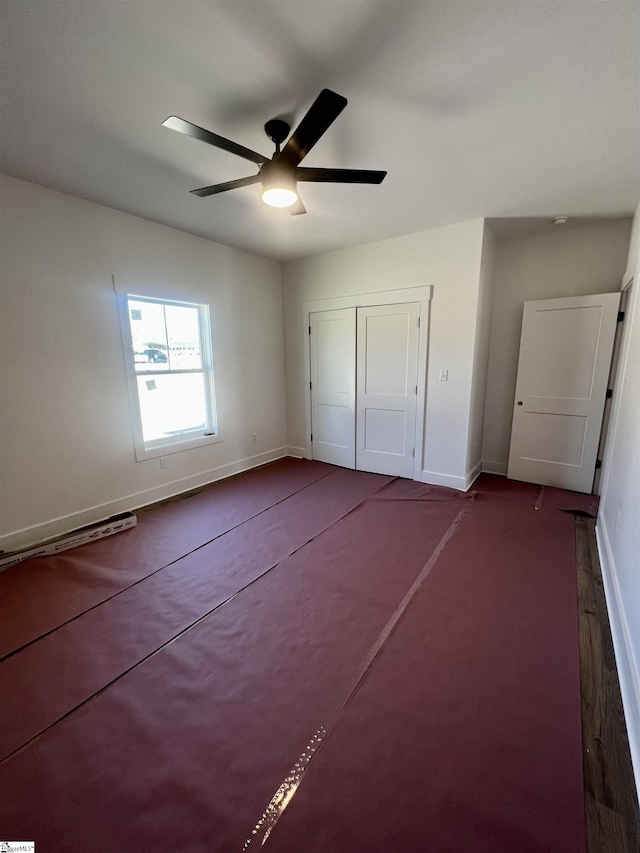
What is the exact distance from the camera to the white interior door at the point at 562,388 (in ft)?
10.8

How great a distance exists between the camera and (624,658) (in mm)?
1554

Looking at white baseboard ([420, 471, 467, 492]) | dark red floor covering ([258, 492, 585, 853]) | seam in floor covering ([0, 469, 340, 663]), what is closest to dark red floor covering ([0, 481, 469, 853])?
dark red floor covering ([258, 492, 585, 853])

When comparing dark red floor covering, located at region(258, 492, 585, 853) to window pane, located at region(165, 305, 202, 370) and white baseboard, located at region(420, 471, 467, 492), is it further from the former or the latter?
window pane, located at region(165, 305, 202, 370)

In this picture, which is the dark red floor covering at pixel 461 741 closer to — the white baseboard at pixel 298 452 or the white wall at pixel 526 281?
the white wall at pixel 526 281

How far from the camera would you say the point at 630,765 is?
1.23 metres

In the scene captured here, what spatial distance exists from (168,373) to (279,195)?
7.35 ft

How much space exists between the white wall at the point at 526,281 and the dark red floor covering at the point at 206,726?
8.43 ft

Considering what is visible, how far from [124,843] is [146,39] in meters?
2.84

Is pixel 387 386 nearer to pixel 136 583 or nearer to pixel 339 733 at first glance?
pixel 136 583

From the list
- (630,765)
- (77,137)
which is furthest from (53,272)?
(630,765)

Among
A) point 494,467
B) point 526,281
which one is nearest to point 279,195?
point 526,281

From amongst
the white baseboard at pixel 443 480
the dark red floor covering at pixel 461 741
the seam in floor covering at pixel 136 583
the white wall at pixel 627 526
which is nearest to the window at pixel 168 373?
the seam in floor covering at pixel 136 583

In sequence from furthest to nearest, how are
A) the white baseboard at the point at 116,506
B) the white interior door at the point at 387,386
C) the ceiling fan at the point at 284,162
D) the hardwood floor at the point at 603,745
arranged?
the white interior door at the point at 387,386 < the white baseboard at the point at 116,506 < the ceiling fan at the point at 284,162 < the hardwood floor at the point at 603,745

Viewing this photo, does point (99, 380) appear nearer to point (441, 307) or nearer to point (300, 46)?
point (300, 46)
